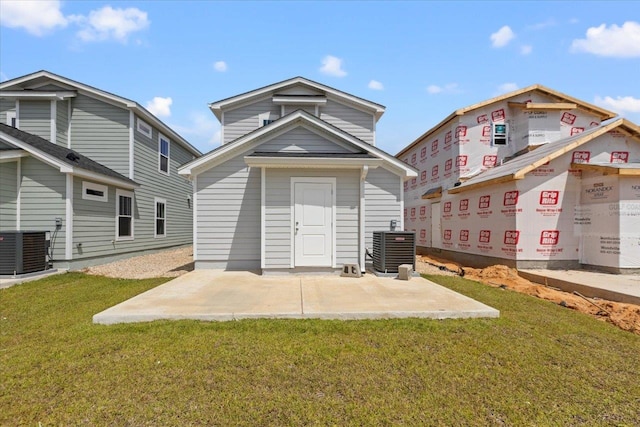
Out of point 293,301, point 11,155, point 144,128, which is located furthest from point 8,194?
point 293,301

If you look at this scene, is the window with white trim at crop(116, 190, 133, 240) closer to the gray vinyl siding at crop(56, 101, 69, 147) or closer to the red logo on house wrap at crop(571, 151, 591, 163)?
the gray vinyl siding at crop(56, 101, 69, 147)

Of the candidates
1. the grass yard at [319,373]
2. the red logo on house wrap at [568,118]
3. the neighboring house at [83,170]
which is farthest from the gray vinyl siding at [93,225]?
the red logo on house wrap at [568,118]

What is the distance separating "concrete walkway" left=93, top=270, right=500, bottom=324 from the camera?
4605 millimetres

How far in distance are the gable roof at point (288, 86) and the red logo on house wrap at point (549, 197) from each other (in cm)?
645

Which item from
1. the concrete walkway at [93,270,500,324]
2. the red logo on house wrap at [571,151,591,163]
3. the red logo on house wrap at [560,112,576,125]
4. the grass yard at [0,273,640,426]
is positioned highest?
the red logo on house wrap at [560,112,576,125]

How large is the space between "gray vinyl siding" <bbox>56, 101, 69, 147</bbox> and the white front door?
34.1 feet

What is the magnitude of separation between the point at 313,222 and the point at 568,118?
49.0 feet

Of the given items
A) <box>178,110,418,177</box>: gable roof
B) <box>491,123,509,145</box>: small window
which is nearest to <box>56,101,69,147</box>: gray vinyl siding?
<box>178,110,418,177</box>: gable roof

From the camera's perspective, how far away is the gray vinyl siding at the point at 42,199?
9305mm

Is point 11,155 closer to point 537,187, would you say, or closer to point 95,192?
point 95,192

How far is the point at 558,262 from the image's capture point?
9656 millimetres

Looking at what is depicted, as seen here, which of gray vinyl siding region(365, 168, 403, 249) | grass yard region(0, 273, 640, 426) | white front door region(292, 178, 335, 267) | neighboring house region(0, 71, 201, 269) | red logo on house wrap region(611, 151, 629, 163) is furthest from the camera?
red logo on house wrap region(611, 151, 629, 163)

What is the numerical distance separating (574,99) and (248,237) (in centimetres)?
1689

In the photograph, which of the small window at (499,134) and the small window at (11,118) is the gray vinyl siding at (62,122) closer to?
the small window at (11,118)
